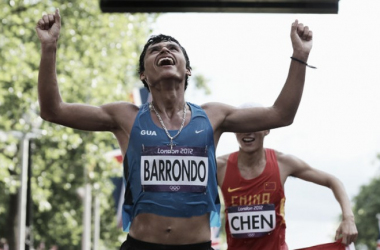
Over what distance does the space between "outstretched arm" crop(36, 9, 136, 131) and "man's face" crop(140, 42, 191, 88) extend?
1.16ft

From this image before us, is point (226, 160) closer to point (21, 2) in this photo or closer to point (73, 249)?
point (21, 2)

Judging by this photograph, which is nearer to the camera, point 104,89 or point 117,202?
point 117,202

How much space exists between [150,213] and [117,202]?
43.3 ft

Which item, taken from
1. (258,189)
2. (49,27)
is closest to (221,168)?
(258,189)

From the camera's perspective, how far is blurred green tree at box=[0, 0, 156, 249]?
17.0m

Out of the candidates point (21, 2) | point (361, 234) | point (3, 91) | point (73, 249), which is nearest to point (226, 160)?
point (3, 91)

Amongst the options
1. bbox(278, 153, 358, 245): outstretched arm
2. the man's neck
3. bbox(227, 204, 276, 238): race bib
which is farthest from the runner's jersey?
the man's neck

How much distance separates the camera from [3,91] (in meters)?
16.4

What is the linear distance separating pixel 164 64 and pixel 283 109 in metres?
0.74

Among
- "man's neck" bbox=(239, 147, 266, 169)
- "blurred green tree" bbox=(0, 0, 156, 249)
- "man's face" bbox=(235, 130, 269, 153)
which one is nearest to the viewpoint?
"man's face" bbox=(235, 130, 269, 153)

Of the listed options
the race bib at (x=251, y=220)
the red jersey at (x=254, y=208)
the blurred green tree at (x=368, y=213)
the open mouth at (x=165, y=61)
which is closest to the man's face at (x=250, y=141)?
the red jersey at (x=254, y=208)

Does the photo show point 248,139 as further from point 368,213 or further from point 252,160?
point 368,213

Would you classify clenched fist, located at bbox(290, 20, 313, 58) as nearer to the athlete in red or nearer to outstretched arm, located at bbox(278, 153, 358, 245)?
outstretched arm, located at bbox(278, 153, 358, 245)

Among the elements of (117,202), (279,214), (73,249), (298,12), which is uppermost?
(298,12)
